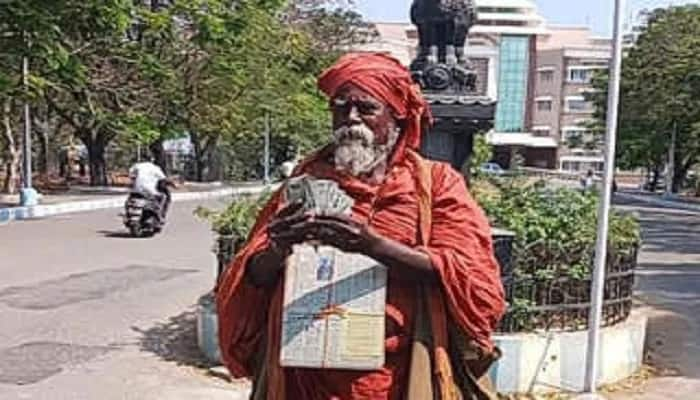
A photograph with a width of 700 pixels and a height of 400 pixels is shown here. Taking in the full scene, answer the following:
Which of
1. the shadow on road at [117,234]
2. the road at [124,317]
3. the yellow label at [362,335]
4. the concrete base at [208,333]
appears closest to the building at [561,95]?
the shadow on road at [117,234]

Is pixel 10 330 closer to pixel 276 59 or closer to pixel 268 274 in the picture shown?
pixel 268 274

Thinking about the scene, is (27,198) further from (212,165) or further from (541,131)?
(541,131)

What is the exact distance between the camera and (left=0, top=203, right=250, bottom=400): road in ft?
21.4

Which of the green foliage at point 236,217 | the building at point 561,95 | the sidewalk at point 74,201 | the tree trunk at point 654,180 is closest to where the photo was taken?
the green foliage at point 236,217

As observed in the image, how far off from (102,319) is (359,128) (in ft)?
22.6

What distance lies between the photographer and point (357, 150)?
234cm

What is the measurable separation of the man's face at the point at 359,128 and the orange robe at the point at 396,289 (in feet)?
0.17

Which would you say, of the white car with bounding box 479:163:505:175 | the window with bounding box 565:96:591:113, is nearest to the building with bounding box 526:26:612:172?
the window with bounding box 565:96:591:113

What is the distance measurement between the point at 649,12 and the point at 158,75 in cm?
3589

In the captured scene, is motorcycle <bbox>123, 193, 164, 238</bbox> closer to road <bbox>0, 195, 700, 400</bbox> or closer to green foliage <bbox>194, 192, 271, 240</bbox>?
road <bbox>0, 195, 700, 400</bbox>

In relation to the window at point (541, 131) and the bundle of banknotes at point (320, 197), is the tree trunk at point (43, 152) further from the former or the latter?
the window at point (541, 131)

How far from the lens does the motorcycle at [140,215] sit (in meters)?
16.4

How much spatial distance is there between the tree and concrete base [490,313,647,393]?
96.9 feet

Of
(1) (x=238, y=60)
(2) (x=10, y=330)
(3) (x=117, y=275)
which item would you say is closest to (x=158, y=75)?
(1) (x=238, y=60)
